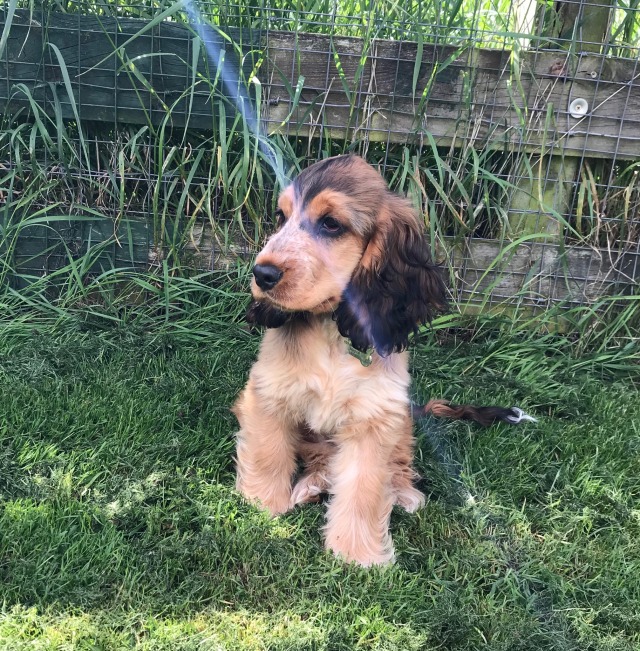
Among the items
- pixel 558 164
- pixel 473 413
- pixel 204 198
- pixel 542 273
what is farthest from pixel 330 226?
pixel 558 164

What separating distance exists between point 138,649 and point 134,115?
3.01 meters

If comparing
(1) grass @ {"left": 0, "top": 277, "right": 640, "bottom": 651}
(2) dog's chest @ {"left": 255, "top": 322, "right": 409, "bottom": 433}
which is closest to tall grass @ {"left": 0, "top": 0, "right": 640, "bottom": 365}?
(1) grass @ {"left": 0, "top": 277, "right": 640, "bottom": 651}

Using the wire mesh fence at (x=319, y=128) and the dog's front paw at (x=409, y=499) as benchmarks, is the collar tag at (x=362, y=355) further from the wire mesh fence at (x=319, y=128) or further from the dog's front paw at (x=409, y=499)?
the wire mesh fence at (x=319, y=128)

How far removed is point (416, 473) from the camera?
2.70m

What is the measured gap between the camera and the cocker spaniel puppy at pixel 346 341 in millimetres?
2213

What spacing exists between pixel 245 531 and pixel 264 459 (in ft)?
1.02

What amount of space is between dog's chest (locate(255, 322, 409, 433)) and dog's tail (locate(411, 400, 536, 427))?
699mm

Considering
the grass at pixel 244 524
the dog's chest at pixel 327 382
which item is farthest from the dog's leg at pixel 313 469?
the dog's chest at pixel 327 382

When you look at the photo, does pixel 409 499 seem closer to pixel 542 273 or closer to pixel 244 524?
pixel 244 524

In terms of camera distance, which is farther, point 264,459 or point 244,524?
point 264,459

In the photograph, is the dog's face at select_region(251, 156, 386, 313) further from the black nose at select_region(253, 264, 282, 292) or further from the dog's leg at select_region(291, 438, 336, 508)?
the dog's leg at select_region(291, 438, 336, 508)

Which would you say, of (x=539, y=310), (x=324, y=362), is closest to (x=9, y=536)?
(x=324, y=362)

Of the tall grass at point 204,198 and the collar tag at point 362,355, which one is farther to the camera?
the tall grass at point 204,198

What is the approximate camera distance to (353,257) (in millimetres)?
2268
